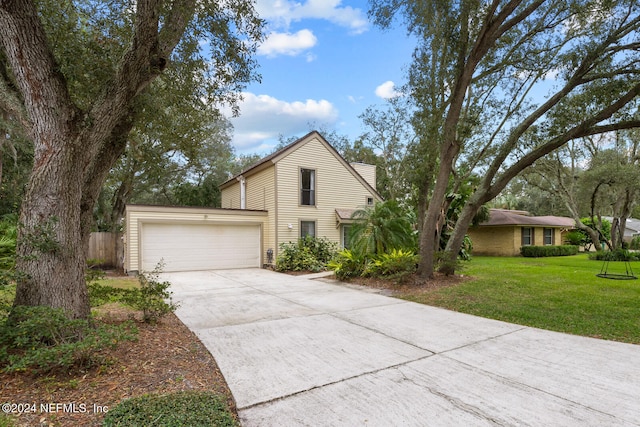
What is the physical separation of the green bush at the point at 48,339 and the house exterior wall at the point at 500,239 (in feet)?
69.5

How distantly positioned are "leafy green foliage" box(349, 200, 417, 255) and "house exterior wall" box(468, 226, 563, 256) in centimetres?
1214

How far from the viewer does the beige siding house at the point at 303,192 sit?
46.4ft

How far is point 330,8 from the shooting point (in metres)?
7.57

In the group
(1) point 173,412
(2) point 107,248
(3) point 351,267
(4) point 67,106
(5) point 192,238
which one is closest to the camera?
(1) point 173,412

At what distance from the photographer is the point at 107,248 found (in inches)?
539

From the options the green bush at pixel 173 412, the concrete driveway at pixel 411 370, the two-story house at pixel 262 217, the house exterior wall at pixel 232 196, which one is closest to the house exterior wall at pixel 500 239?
the two-story house at pixel 262 217

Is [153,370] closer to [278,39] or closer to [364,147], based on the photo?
[278,39]

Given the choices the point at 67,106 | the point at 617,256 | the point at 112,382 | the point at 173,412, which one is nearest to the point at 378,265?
the point at 112,382

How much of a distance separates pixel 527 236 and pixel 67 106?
23.2 meters

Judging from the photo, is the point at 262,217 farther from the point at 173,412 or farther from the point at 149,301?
the point at 173,412

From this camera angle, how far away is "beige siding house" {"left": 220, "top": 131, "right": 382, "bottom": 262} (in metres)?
14.2

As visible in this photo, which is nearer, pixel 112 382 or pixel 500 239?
pixel 112 382

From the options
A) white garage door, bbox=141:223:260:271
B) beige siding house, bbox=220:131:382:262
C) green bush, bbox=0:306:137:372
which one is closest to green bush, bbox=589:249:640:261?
beige siding house, bbox=220:131:382:262

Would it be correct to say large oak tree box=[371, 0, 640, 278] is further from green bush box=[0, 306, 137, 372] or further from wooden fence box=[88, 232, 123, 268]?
wooden fence box=[88, 232, 123, 268]
